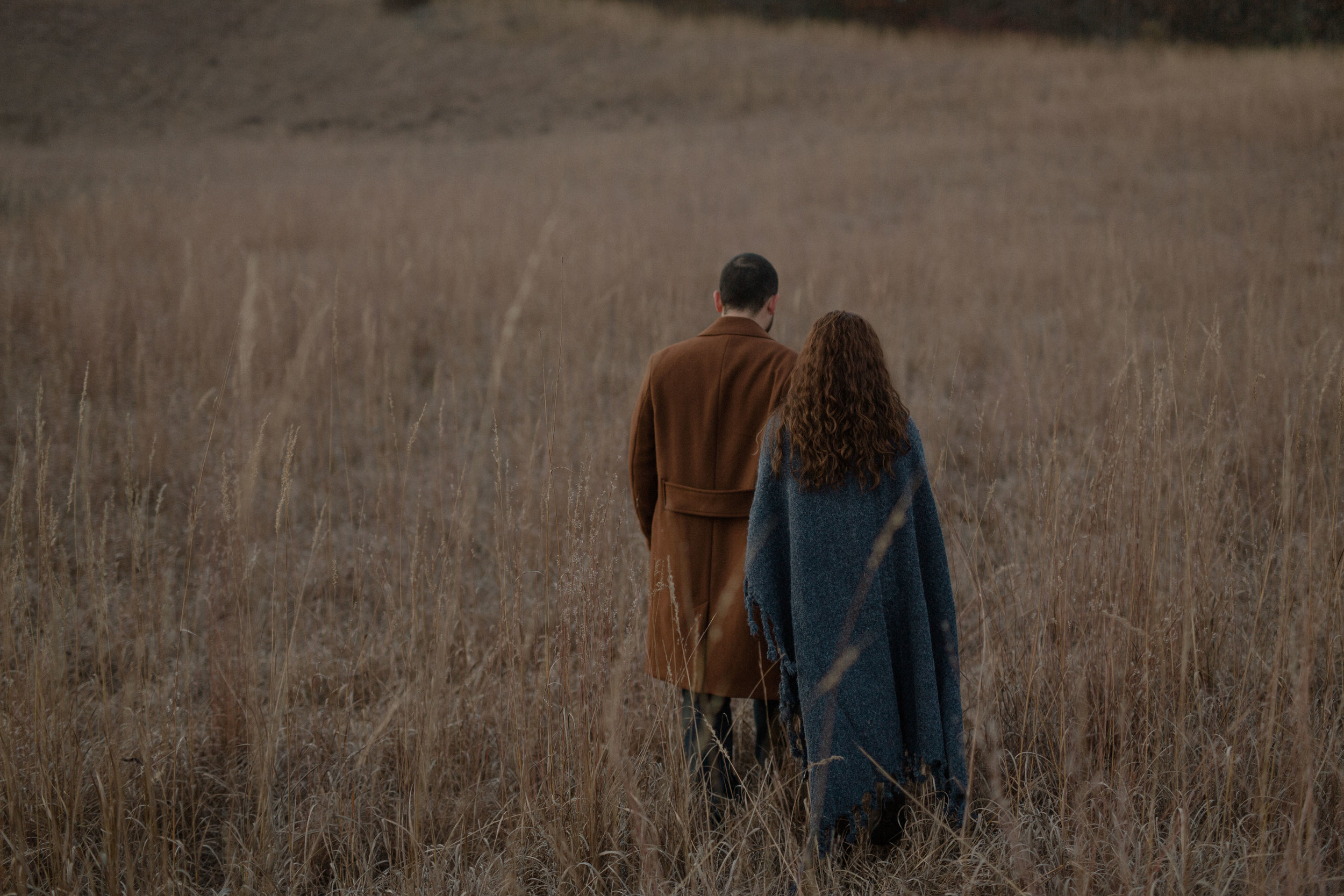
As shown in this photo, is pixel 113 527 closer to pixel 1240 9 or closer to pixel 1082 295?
pixel 1082 295

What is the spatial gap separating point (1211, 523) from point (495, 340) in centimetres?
484

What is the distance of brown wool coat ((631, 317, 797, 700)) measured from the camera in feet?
6.56

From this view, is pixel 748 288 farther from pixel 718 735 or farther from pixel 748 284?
pixel 718 735

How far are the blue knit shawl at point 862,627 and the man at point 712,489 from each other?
18 centimetres

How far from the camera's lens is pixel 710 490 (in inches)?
81.3

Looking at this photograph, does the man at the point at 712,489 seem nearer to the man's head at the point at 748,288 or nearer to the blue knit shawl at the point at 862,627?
the man's head at the point at 748,288

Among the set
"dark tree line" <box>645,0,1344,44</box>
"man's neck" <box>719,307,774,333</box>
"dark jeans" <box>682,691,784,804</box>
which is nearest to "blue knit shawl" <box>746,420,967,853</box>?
"dark jeans" <box>682,691,784,804</box>

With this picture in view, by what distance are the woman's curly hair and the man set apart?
0.74 feet

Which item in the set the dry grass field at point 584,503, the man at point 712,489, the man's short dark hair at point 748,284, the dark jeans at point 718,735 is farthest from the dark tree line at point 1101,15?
the dark jeans at point 718,735

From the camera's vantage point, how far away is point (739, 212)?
10.0 m

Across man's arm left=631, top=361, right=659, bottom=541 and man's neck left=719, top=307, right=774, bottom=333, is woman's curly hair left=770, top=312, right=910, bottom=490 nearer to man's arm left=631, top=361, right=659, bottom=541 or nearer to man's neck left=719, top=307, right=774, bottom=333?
man's neck left=719, top=307, right=774, bottom=333

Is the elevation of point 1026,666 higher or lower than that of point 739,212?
lower

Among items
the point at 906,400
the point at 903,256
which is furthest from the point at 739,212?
the point at 906,400

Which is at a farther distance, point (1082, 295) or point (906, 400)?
point (1082, 295)
